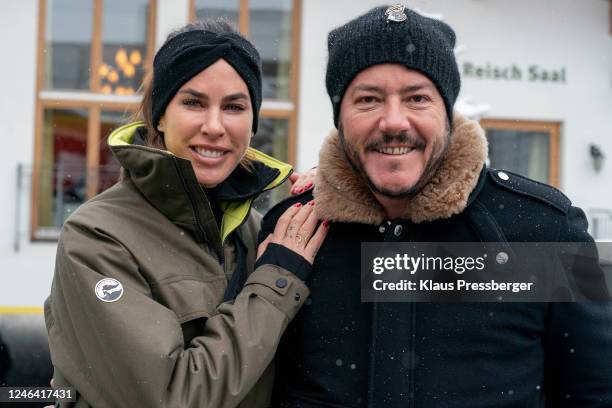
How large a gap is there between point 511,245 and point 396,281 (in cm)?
34

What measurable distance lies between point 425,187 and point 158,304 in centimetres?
82

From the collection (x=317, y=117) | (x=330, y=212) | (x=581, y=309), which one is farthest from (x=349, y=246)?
(x=317, y=117)

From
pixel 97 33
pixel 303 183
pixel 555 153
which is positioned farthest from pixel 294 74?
pixel 303 183

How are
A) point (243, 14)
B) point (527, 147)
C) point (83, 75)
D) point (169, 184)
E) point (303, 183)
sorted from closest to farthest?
point (169, 184)
point (303, 183)
point (83, 75)
point (243, 14)
point (527, 147)

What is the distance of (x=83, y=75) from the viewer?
33.1 ft

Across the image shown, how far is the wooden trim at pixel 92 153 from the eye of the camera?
9.71m

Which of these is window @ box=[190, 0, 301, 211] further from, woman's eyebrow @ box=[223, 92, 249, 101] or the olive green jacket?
the olive green jacket

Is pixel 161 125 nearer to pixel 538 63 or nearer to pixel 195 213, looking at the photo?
pixel 195 213

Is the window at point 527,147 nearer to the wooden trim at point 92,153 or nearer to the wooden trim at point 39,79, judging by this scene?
the wooden trim at point 92,153

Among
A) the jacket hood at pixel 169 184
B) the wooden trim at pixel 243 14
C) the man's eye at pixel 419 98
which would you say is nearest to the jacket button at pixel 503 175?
the man's eye at pixel 419 98

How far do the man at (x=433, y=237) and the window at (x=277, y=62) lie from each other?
8.03m

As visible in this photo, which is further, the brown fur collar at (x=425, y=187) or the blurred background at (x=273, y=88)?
the blurred background at (x=273, y=88)

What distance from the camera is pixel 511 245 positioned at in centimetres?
216

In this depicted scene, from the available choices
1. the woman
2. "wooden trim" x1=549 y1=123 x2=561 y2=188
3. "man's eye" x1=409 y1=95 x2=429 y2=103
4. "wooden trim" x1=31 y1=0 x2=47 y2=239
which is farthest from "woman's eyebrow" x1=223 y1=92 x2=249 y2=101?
"wooden trim" x1=549 y1=123 x2=561 y2=188
